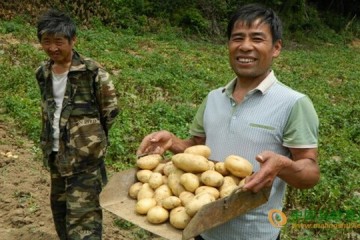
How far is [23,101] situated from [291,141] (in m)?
5.46

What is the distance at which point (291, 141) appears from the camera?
6.10 feet

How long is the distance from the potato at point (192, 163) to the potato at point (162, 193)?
0.12m

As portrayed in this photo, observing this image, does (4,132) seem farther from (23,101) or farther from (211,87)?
(211,87)

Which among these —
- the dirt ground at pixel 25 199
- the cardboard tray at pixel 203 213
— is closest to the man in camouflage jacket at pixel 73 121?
the dirt ground at pixel 25 199

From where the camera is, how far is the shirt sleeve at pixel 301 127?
1.85 m

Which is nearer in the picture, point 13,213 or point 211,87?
point 13,213

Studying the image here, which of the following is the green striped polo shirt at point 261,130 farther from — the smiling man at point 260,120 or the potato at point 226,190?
the potato at point 226,190

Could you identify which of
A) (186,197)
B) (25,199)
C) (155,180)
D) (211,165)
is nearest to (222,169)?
(211,165)

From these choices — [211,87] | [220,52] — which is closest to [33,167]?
[211,87]

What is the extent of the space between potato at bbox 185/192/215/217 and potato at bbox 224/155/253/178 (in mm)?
149

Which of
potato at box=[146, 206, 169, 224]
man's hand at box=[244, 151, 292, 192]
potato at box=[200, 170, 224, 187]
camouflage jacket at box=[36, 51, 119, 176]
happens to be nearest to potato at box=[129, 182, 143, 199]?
potato at box=[146, 206, 169, 224]

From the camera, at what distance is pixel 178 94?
27.9 ft

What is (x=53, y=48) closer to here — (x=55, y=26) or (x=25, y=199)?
(x=55, y=26)

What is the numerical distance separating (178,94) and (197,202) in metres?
6.80
